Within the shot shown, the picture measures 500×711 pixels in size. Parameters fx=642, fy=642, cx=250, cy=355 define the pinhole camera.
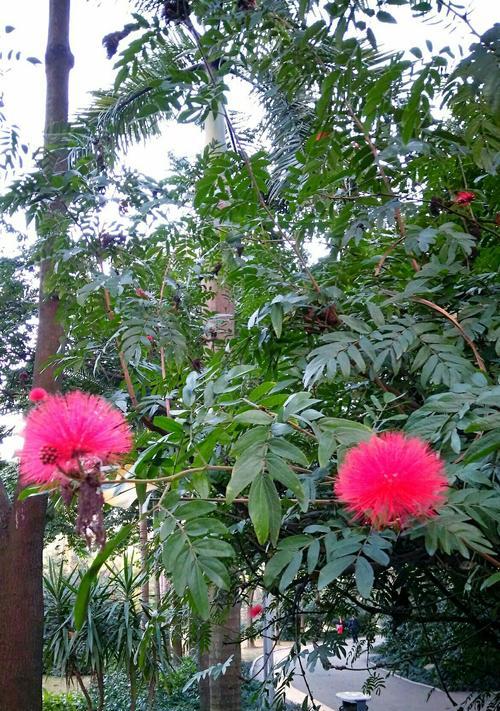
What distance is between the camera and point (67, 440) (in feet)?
2.67

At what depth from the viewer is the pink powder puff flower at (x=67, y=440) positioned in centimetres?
81

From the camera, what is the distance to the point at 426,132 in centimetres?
185

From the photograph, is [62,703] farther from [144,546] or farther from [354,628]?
[144,546]

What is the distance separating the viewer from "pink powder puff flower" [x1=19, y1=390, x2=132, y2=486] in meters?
0.81

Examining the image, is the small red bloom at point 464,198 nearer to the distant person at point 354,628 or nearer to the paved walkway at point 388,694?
the distant person at point 354,628

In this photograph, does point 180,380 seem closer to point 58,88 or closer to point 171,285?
point 171,285

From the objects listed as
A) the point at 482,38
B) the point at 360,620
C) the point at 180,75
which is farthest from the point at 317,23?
the point at 360,620

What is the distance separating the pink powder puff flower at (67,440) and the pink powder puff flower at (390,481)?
0.32 meters

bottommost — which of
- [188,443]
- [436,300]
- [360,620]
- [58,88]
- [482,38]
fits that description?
[360,620]

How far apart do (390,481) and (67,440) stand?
1.38 feet

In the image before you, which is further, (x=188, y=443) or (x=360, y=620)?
(x=360, y=620)

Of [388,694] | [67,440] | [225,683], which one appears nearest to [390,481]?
[67,440]

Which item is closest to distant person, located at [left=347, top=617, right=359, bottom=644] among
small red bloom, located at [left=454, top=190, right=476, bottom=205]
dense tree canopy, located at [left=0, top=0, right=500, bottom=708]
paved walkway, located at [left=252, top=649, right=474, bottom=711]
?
dense tree canopy, located at [left=0, top=0, right=500, bottom=708]

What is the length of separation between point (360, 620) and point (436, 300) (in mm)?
2055
